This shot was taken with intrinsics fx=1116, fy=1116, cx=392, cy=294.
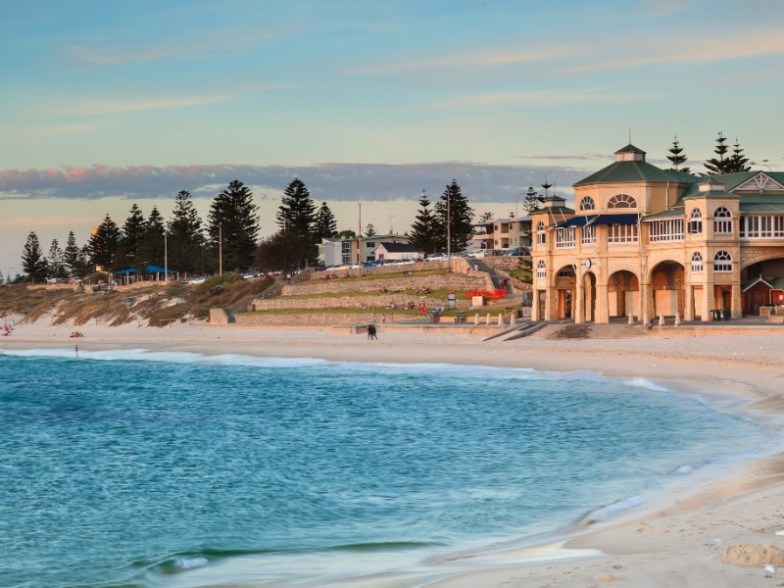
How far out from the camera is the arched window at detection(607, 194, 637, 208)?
59844 millimetres

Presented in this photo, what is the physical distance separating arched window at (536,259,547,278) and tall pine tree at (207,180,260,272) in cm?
6440

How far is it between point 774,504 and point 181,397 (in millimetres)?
30862

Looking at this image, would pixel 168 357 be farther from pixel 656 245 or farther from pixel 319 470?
pixel 319 470

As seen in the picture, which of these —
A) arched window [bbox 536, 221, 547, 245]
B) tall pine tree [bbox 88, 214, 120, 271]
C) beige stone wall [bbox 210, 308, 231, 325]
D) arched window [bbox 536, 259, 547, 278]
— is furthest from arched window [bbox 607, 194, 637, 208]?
tall pine tree [bbox 88, 214, 120, 271]

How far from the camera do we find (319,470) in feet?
81.6

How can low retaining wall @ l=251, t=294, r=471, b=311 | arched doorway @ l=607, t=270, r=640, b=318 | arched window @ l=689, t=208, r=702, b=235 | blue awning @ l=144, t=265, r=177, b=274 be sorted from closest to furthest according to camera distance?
arched window @ l=689, t=208, r=702, b=235, arched doorway @ l=607, t=270, r=640, b=318, low retaining wall @ l=251, t=294, r=471, b=311, blue awning @ l=144, t=265, r=177, b=274

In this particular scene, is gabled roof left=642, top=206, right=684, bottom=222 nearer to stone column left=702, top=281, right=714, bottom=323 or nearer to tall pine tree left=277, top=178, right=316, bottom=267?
stone column left=702, top=281, right=714, bottom=323

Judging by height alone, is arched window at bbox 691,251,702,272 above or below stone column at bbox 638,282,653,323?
above

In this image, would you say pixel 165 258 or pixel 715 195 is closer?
pixel 715 195

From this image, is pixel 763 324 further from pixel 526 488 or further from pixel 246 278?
pixel 246 278

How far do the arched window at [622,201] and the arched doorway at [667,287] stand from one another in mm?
3724

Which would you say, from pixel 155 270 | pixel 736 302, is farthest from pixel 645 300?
pixel 155 270

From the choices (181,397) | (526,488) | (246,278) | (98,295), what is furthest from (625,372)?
(98,295)

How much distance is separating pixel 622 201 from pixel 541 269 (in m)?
6.15
